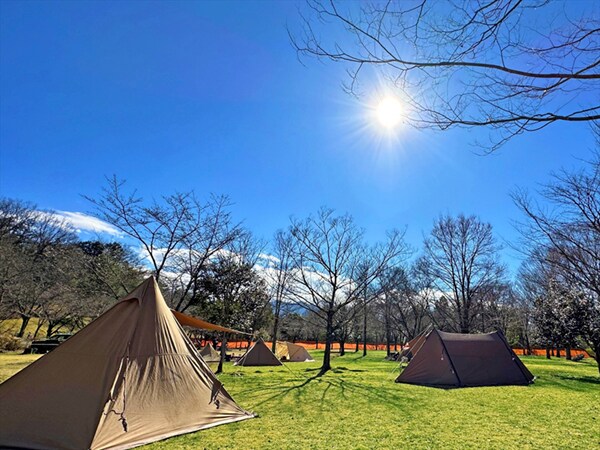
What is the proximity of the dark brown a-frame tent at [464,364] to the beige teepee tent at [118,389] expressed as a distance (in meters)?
Result: 8.00

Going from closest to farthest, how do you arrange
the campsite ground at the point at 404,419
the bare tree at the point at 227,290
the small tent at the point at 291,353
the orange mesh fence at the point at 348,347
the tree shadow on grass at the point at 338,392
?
1. the campsite ground at the point at 404,419
2. the tree shadow on grass at the point at 338,392
3. the bare tree at the point at 227,290
4. the small tent at the point at 291,353
5. the orange mesh fence at the point at 348,347

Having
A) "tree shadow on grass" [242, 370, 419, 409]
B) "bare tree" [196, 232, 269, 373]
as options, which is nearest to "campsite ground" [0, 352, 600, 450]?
"tree shadow on grass" [242, 370, 419, 409]

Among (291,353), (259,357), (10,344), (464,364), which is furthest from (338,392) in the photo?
(10,344)

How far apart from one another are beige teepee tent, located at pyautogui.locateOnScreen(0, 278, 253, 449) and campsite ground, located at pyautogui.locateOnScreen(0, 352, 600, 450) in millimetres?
428

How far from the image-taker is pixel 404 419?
6.08 meters

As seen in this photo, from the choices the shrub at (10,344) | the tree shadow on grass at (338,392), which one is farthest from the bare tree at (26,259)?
the tree shadow on grass at (338,392)

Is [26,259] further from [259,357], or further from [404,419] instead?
[404,419]

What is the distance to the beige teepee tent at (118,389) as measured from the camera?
13.5 feet

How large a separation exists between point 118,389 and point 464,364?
36.0ft

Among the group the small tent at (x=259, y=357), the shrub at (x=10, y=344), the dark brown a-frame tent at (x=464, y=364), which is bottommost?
the shrub at (x=10, y=344)

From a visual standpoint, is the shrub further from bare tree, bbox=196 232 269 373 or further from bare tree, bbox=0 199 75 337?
bare tree, bbox=196 232 269 373

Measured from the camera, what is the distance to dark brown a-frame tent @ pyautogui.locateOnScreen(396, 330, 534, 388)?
1101 cm

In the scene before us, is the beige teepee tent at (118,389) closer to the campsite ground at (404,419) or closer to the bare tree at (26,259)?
the campsite ground at (404,419)

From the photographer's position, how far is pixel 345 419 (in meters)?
6.02
